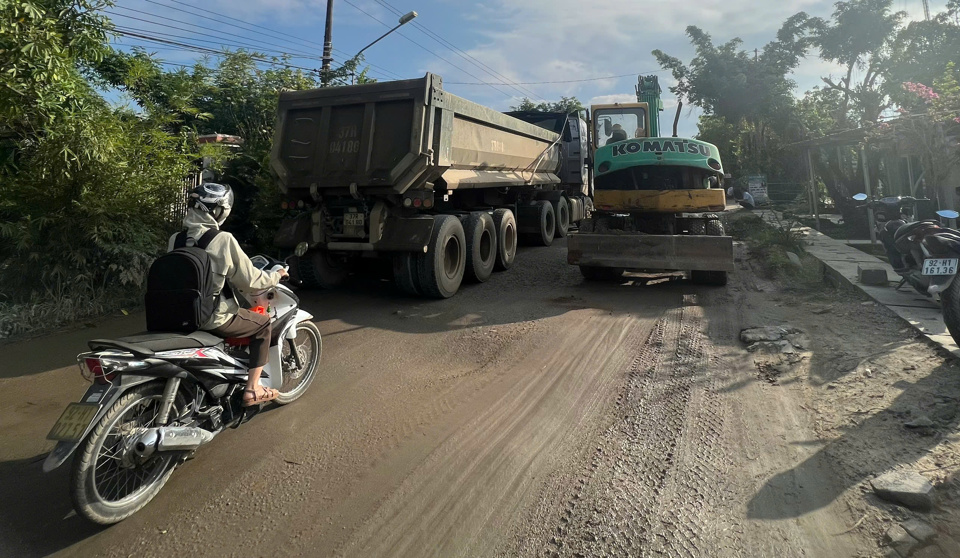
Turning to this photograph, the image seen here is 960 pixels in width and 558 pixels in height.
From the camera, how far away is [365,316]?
22.2 ft

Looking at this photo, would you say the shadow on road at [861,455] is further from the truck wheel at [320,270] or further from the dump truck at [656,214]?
the truck wheel at [320,270]

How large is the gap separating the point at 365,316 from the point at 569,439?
3.75 m

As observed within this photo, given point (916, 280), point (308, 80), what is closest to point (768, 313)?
point (916, 280)

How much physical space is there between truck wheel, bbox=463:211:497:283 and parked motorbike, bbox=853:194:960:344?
16.2 ft

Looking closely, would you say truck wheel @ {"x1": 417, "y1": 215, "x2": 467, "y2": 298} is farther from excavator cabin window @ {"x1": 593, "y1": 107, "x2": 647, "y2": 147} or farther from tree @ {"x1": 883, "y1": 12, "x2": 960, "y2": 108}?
tree @ {"x1": 883, "y1": 12, "x2": 960, "y2": 108}

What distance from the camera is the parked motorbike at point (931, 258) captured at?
4.59 meters

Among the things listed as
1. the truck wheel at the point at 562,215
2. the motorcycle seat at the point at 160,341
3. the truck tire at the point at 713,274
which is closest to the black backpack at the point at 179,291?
the motorcycle seat at the point at 160,341

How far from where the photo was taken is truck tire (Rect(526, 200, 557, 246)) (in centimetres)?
1210

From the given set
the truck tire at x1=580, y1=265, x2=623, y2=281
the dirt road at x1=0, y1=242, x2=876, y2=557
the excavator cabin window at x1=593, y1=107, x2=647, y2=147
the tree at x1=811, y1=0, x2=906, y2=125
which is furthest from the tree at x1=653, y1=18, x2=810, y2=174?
the dirt road at x1=0, y1=242, x2=876, y2=557

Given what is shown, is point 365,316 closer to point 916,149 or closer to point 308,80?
point 308,80

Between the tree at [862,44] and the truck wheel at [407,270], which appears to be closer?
the truck wheel at [407,270]

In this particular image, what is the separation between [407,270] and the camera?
7281 millimetres

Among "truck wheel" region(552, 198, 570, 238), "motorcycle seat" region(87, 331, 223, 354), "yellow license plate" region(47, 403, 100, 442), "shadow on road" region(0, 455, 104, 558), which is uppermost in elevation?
"truck wheel" region(552, 198, 570, 238)

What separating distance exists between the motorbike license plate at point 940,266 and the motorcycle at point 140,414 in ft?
18.4
